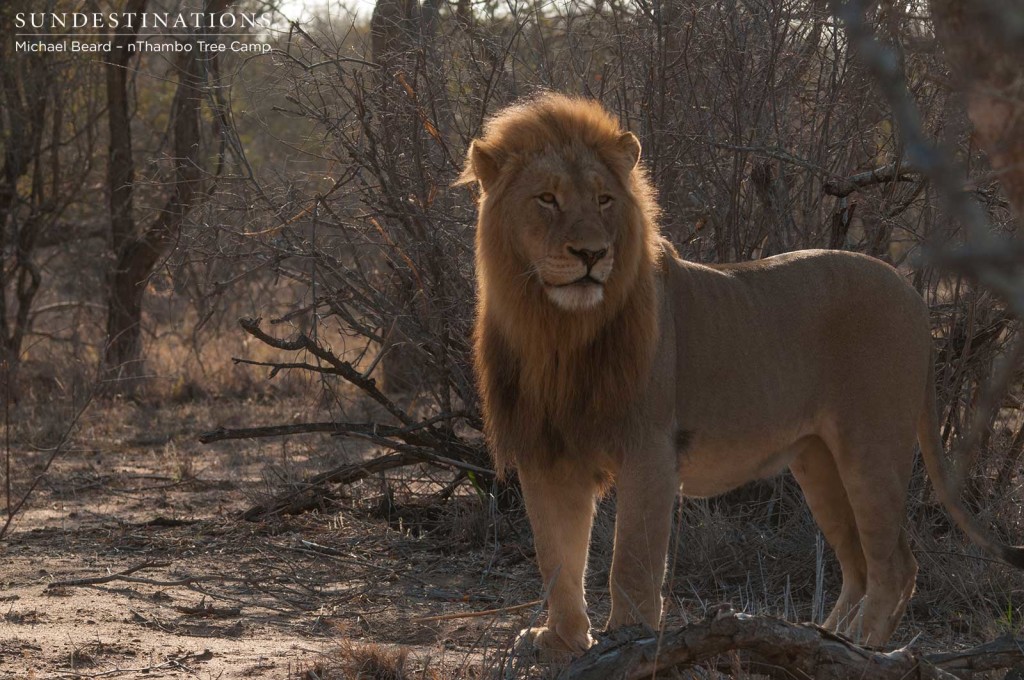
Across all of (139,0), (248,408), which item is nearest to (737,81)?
(248,408)

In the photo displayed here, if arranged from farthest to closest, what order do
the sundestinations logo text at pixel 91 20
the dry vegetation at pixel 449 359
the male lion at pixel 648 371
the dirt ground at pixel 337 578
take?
the sundestinations logo text at pixel 91 20 < the dry vegetation at pixel 449 359 < the dirt ground at pixel 337 578 < the male lion at pixel 648 371

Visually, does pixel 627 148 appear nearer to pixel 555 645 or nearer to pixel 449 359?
pixel 555 645

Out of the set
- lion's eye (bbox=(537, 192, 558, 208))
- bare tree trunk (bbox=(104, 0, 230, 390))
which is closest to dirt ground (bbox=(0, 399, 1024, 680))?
lion's eye (bbox=(537, 192, 558, 208))

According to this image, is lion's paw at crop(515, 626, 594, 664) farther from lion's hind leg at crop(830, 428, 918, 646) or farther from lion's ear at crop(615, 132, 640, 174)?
lion's ear at crop(615, 132, 640, 174)

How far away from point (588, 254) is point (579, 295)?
119mm

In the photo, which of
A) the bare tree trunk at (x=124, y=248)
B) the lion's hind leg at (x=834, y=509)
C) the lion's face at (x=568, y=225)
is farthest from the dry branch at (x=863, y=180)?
the bare tree trunk at (x=124, y=248)

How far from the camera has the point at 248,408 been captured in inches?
361

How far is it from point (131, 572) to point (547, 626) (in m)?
1.92

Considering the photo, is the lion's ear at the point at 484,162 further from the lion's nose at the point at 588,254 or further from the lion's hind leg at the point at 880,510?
the lion's hind leg at the point at 880,510

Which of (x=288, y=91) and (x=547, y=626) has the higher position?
(x=288, y=91)

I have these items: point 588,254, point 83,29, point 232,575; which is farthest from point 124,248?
point 588,254

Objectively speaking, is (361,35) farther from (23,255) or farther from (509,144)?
(23,255)

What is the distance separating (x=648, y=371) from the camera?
364 centimetres

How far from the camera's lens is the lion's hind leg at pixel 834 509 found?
4.36m
